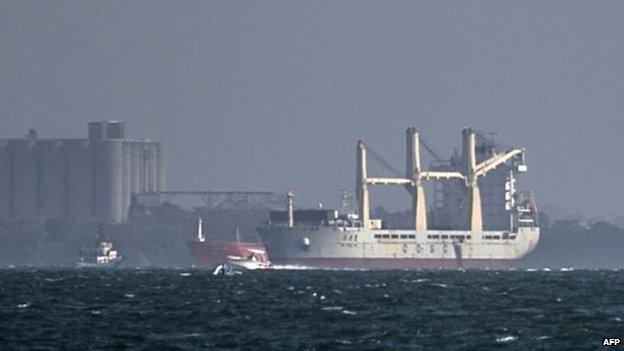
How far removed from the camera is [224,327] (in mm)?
100250

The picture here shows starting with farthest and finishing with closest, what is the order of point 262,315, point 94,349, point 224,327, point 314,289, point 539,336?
point 314,289, point 262,315, point 224,327, point 539,336, point 94,349

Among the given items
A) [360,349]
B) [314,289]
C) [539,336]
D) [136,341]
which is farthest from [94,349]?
[314,289]

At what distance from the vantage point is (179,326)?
332 feet

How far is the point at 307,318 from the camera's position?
10744 cm

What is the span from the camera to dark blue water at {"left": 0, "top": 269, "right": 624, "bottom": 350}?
297ft

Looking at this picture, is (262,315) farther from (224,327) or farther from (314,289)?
(314,289)

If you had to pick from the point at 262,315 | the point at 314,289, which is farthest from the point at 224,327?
the point at 314,289

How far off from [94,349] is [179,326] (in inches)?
582

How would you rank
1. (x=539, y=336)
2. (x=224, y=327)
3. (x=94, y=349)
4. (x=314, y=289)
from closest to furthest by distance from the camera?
(x=94, y=349) < (x=539, y=336) < (x=224, y=327) < (x=314, y=289)

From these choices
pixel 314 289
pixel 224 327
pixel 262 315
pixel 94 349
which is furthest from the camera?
pixel 314 289

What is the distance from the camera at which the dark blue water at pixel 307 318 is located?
90500mm

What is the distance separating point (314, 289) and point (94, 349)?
71612mm

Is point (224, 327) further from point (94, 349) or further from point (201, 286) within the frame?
point (201, 286)

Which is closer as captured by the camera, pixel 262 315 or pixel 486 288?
pixel 262 315
